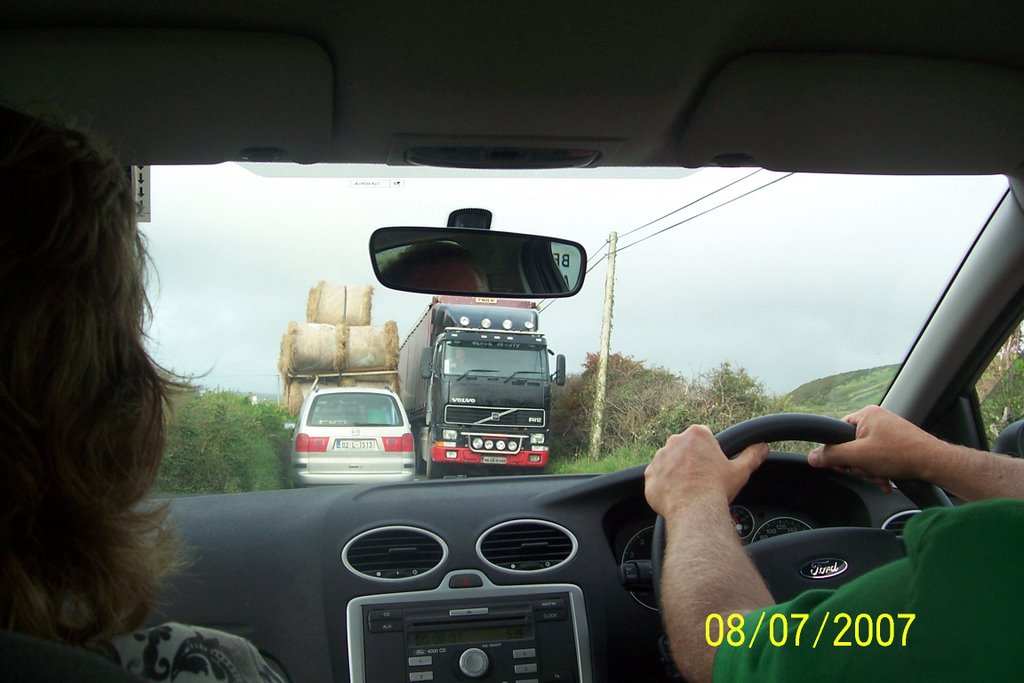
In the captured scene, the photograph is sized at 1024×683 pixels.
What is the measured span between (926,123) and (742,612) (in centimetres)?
191

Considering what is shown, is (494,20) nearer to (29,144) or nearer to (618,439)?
(29,144)

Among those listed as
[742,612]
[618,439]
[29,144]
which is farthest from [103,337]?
[618,439]

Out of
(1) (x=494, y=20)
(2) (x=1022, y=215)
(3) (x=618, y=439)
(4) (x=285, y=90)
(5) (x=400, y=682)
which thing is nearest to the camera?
(1) (x=494, y=20)

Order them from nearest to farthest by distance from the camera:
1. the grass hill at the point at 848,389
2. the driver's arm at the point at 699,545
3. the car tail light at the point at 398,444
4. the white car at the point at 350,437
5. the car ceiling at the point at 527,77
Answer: the driver's arm at the point at 699,545 < the car ceiling at the point at 527,77 < the grass hill at the point at 848,389 < the white car at the point at 350,437 < the car tail light at the point at 398,444

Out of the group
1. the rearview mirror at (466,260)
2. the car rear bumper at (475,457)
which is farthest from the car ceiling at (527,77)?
the car rear bumper at (475,457)

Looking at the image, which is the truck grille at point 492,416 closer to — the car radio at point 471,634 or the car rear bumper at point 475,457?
the car rear bumper at point 475,457

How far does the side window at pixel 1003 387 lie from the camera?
385 cm

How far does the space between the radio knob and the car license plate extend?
9.57 ft

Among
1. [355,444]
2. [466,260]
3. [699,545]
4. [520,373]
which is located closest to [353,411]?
[355,444]

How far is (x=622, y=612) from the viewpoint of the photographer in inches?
138

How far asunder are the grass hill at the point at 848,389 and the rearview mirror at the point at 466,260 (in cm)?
143

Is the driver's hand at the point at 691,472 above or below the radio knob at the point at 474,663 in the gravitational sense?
above

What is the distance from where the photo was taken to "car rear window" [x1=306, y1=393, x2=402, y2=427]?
21.6 feet

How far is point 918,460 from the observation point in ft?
8.81
